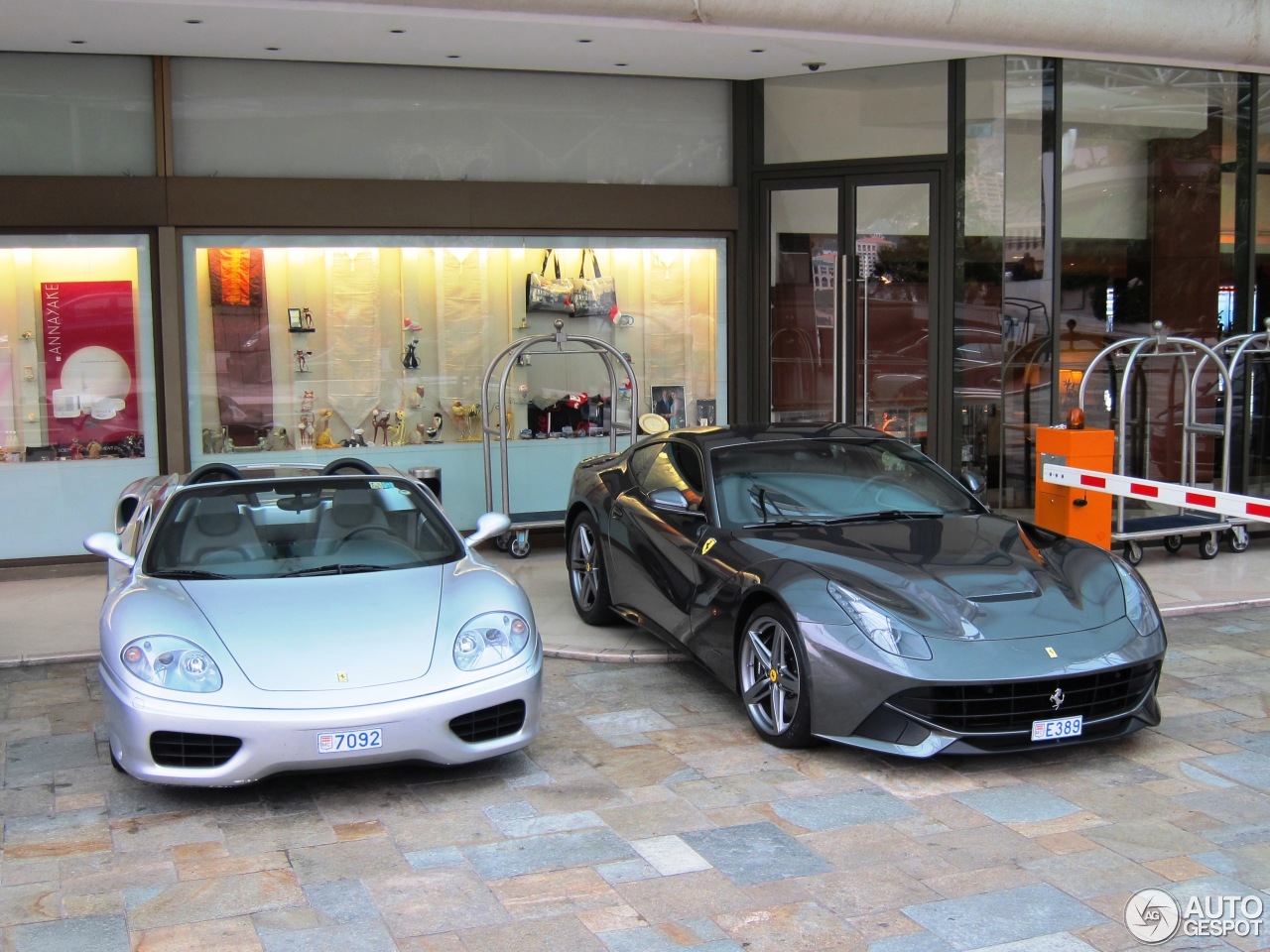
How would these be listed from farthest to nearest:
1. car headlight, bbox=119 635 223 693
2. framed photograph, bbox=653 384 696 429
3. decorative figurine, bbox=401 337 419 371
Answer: framed photograph, bbox=653 384 696 429 → decorative figurine, bbox=401 337 419 371 → car headlight, bbox=119 635 223 693

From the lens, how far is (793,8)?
9.66 metres

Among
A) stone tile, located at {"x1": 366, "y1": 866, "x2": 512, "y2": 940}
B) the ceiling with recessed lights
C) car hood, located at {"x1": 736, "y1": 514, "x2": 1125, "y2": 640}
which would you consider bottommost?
stone tile, located at {"x1": 366, "y1": 866, "x2": 512, "y2": 940}

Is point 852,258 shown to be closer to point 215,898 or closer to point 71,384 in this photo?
point 71,384

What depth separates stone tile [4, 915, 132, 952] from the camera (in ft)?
13.4

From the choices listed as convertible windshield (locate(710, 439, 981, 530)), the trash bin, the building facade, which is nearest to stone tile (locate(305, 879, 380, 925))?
convertible windshield (locate(710, 439, 981, 530))

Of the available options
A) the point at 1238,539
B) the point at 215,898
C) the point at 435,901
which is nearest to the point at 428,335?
the point at 1238,539

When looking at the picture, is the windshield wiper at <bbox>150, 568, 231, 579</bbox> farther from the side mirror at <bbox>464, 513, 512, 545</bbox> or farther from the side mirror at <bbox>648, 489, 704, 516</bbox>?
the side mirror at <bbox>648, 489, 704, 516</bbox>

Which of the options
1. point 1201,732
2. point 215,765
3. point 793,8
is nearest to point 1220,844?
point 1201,732

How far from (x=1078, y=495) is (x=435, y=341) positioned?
578cm

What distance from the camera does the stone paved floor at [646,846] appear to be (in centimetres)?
420

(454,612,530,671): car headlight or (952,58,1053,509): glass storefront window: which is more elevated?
(952,58,1053,509): glass storefront window

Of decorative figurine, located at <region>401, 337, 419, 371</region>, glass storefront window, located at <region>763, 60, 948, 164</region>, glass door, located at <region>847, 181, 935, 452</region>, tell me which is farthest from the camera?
decorative figurine, located at <region>401, 337, 419, 371</region>

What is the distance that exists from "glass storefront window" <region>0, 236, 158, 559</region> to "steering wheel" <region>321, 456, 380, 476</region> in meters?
4.55

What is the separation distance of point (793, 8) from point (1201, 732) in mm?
5984
